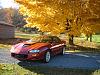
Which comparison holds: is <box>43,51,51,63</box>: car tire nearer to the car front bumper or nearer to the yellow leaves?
the car front bumper

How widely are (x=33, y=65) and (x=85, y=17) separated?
10130 millimetres

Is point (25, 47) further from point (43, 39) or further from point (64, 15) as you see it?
point (64, 15)

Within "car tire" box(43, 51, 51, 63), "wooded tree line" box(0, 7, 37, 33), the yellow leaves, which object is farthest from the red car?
"wooded tree line" box(0, 7, 37, 33)

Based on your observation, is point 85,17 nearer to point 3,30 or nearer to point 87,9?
point 87,9

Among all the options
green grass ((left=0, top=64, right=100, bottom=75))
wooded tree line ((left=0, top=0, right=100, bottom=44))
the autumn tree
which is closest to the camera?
green grass ((left=0, top=64, right=100, bottom=75))

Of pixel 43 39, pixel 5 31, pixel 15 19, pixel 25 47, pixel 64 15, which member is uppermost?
pixel 15 19

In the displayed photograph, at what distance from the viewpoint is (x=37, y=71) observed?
42.9ft

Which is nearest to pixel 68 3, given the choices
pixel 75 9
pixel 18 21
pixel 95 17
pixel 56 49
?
pixel 75 9

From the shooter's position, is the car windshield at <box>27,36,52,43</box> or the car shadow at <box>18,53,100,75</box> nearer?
the car shadow at <box>18,53,100,75</box>

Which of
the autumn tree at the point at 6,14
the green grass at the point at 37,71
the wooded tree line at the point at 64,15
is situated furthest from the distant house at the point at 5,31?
the autumn tree at the point at 6,14

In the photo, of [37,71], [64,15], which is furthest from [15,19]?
[37,71]

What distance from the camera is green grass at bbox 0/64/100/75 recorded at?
497 inches

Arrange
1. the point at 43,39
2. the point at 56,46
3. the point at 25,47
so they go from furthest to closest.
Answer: the point at 56,46 → the point at 43,39 → the point at 25,47

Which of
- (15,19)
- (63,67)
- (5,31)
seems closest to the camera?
(63,67)
